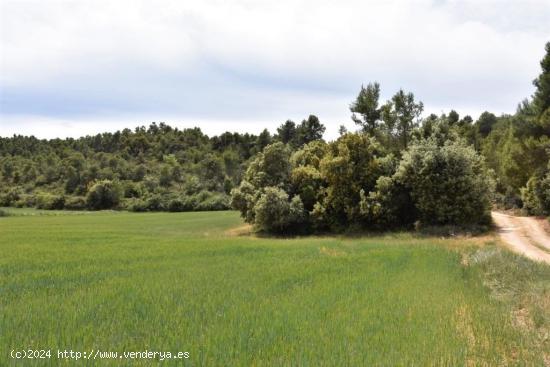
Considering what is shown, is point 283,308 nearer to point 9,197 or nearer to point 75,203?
point 75,203

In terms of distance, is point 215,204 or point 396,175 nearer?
point 396,175

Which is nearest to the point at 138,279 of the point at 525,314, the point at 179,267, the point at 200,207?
the point at 179,267

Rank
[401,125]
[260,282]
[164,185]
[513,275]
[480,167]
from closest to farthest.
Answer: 1. [260,282]
2. [513,275]
3. [480,167]
4. [401,125]
5. [164,185]

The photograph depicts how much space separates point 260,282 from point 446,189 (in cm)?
2344

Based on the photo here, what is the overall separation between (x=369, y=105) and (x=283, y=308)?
147 feet

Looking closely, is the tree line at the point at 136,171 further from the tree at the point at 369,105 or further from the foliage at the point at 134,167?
the tree at the point at 369,105

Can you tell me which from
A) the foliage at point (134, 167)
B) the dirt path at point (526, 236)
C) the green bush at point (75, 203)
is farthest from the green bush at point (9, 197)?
the dirt path at point (526, 236)

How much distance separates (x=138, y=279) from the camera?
15234mm

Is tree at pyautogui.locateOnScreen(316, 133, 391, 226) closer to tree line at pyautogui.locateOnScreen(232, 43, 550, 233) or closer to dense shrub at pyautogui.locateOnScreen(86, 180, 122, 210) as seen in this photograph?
tree line at pyautogui.locateOnScreen(232, 43, 550, 233)

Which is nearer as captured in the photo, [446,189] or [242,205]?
[446,189]

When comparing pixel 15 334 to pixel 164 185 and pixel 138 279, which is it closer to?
pixel 138 279

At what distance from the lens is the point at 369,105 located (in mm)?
52719

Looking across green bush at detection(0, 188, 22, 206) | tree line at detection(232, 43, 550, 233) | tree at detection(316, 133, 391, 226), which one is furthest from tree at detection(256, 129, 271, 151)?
tree at detection(316, 133, 391, 226)

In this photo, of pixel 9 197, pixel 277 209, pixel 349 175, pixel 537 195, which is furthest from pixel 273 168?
pixel 9 197
